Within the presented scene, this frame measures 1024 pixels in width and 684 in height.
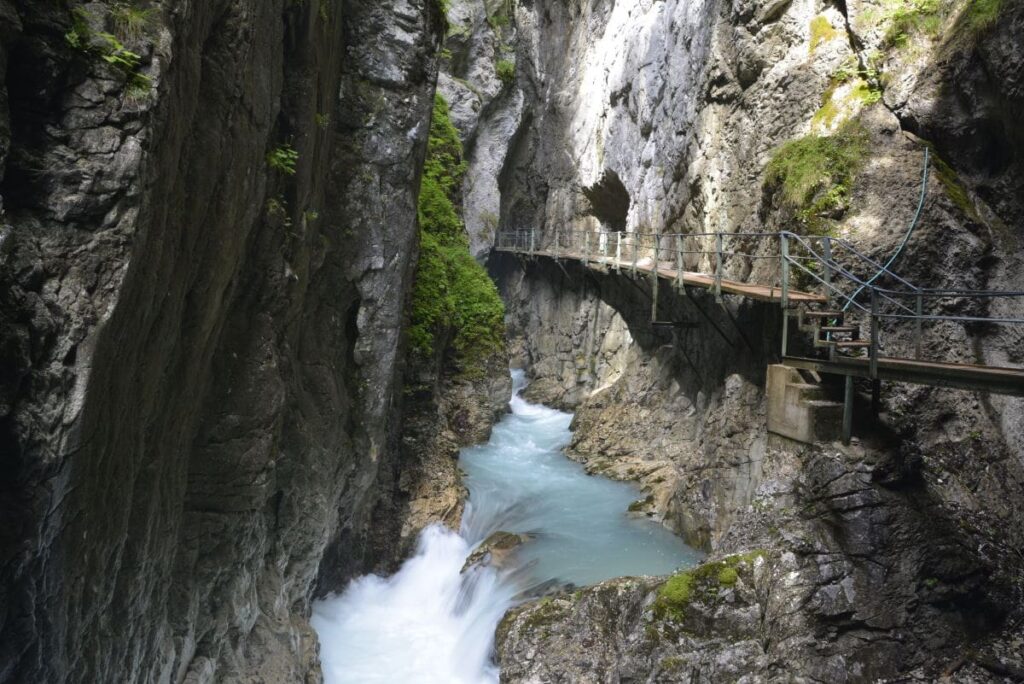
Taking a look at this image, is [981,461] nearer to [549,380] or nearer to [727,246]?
[727,246]

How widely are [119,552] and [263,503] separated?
2.45 m

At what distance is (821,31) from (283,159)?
9.39 metres

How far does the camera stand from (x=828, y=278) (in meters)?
7.97

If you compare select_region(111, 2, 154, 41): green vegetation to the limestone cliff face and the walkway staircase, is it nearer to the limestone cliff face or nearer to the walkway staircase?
the walkway staircase

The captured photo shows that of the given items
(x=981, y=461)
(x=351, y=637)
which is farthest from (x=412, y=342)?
(x=981, y=461)

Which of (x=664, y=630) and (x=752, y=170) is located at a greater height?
(x=752, y=170)

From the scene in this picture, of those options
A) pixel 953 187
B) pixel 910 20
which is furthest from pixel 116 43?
pixel 910 20

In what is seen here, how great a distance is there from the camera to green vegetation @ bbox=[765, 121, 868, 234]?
9.24 meters

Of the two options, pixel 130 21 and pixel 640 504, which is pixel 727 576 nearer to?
pixel 640 504

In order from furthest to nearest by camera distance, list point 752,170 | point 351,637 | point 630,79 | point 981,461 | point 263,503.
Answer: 1. point 630,79
2. point 752,170
3. point 351,637
4. point 981,461
5. point 263,503

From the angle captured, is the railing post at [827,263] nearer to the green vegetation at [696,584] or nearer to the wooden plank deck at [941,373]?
the wooden plank deck at [941,373]

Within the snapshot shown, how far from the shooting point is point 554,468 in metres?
16.3

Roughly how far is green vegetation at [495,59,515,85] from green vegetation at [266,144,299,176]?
19.1 m

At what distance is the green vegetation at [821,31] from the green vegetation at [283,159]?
9013mm
